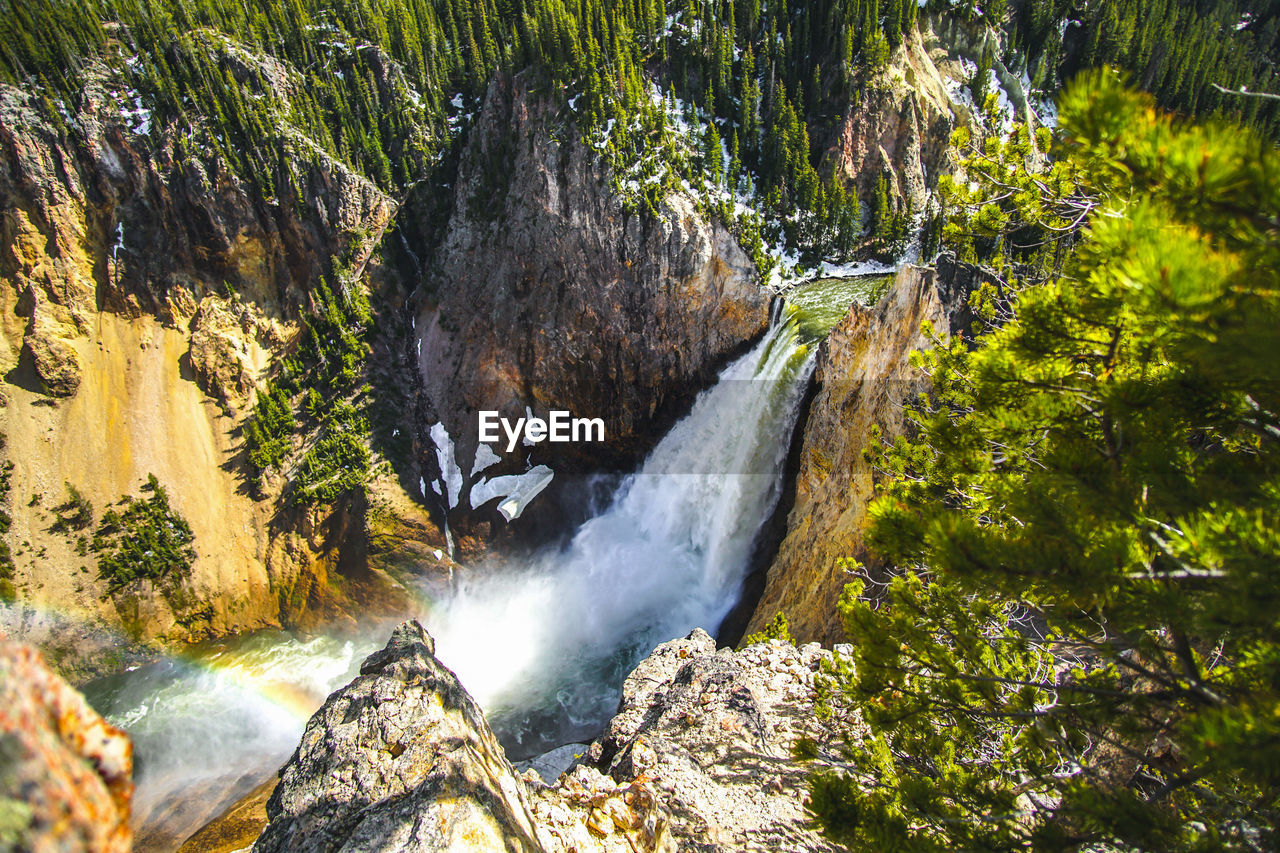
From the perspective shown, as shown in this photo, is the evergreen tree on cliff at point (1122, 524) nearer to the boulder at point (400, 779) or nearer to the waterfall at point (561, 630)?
the boulder at point (400, 779)

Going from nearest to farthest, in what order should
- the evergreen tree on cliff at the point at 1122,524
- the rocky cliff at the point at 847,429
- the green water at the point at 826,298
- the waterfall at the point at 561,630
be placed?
the evergreen tree on cliff at the point at 1122,524, the rocky cliff at the point at 847,429, the waterfall at the point at 561,630, the green water at the point at 826,298

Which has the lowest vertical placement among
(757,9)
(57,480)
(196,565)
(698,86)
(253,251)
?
(196,565)

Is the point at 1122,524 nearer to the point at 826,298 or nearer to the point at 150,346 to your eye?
the point at 826,298

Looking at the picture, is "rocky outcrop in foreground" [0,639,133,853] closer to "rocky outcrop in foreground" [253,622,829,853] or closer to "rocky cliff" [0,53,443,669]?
"rocky outcrop in foreground" [253,622,829,853]

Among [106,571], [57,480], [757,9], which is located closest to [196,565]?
[106,571]

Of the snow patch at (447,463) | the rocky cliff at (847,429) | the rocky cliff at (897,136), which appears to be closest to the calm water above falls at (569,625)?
the rocky cliff at (847,429)

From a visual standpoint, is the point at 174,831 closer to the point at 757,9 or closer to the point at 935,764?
the point at 935,764

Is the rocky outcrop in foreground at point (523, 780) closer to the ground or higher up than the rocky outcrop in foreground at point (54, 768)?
closer to the ground
